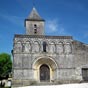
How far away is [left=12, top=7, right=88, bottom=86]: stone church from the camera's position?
104 ft

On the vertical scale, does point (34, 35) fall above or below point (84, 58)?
above

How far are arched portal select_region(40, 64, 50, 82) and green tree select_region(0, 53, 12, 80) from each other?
16588 mm

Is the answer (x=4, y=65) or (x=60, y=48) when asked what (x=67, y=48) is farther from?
(x=4, y=65)

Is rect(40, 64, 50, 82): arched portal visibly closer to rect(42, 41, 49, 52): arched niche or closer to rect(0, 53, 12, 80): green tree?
rect(42, 41, 49, 52): arched niche

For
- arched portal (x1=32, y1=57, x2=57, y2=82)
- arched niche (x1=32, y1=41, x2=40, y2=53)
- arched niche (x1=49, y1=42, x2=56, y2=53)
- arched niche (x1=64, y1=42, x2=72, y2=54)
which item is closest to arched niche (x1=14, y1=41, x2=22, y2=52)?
arched niche (x1=32, y1=41, x2=40, y2=53)

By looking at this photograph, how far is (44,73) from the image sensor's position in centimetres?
3328

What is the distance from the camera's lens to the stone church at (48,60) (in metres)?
31.8

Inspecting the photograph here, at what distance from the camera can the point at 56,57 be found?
33.0 m

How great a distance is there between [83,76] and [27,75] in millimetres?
8599

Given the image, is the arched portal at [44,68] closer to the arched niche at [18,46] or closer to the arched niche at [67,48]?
the arched niche at [67,48]

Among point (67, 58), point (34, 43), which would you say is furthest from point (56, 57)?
point (34, 43)

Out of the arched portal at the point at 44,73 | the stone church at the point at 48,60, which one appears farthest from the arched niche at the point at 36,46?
the arched portal at the point at 44,73

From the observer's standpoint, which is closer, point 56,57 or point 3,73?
point 56,57

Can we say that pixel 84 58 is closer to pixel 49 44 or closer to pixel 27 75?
pixel 49 44
